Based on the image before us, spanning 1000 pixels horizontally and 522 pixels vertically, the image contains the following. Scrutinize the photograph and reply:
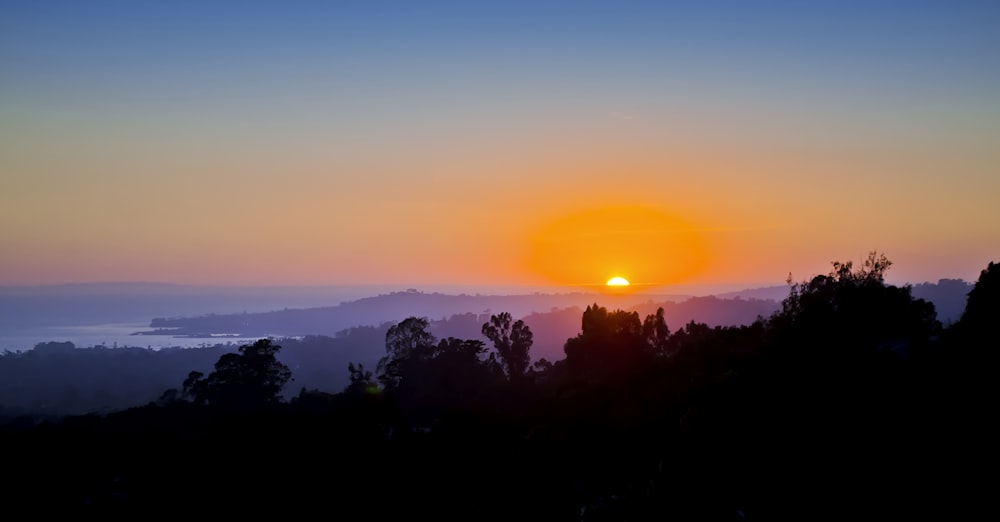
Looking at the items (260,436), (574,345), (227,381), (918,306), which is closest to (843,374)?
(918,306)

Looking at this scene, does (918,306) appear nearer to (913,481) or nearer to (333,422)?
(913,481)

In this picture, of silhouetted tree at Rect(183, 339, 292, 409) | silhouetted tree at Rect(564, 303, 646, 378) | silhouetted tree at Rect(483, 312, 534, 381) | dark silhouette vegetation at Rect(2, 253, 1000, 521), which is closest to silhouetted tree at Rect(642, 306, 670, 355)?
silhouetted tree at Rect(564, 303, 646, 378)

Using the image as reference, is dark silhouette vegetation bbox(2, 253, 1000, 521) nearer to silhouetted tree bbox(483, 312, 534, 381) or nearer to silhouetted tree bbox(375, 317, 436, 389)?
silhouetted tree bbox(375, 317, 436, 389)

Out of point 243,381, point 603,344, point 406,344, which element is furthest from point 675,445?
point 406,344

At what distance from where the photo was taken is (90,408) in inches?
6004

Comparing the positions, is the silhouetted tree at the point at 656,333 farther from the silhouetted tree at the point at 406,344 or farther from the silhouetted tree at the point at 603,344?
the silhouetted tree at the point at 406,344

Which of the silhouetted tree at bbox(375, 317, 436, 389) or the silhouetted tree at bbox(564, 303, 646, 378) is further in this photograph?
the silhouetted tree at bbox(375, 317, 436, 389)

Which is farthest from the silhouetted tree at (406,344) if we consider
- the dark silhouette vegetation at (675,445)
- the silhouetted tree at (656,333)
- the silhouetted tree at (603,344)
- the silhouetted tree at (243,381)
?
the dark silhouette vegetation at (675,445)

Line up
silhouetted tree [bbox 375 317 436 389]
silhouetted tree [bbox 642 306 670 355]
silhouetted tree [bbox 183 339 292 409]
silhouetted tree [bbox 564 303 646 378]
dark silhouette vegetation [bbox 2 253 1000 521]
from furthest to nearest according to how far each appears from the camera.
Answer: silhouetted tree [bbox 375 317 436 389] → silhouetted tree [bbox 642 306 670 355] → silhouetted tree [bbox 183 339 292 409] → silhouetted tree [bbox 564 303 646 378] → dark silhouette vegetation [bbox 2 253 1000 521]

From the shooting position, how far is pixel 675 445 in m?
35.0

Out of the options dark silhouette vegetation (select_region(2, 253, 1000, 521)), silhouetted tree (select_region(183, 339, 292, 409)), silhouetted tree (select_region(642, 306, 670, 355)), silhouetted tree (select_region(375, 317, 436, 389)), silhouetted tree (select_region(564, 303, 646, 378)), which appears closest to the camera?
dark silhouette vegetation (select_region(2, 253, 1000, 521))

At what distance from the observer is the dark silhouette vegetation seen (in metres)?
27.6

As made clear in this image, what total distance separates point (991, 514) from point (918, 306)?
33.1 m

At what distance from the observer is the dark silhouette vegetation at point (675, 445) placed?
27.6 metres
